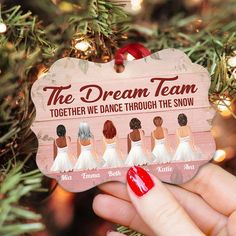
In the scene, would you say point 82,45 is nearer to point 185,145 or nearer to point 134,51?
point 134,51

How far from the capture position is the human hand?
51 centimetres

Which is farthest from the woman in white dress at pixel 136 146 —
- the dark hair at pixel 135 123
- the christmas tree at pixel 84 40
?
the christmas tree at pixel 84 40

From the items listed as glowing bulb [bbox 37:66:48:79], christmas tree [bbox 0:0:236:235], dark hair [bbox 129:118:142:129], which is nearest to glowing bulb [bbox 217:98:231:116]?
christmas tree [bbox 0:0:236:235]

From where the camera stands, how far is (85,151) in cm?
55

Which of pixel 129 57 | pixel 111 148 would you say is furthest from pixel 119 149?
pixel 129 57

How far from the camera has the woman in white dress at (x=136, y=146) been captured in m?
0.55

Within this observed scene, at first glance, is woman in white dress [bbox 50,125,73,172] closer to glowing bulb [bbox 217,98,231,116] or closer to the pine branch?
the pine branch

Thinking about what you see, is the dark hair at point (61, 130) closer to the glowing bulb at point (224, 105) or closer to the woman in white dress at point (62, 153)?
the woman in white dress at point (62, 153)

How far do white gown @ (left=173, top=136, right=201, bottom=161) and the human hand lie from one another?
0.08 ft

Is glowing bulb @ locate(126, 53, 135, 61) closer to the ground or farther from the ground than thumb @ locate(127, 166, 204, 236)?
farther from the ground

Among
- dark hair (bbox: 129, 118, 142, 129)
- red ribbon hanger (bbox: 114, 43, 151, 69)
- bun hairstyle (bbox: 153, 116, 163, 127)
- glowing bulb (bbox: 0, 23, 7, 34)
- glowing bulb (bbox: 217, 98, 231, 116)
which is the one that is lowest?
dark hair (bbox: 129, 118, 142, 129)

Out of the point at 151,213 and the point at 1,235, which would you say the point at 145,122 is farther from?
the point at 1,235

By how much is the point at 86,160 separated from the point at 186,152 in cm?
12

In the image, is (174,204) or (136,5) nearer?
(174,204)
